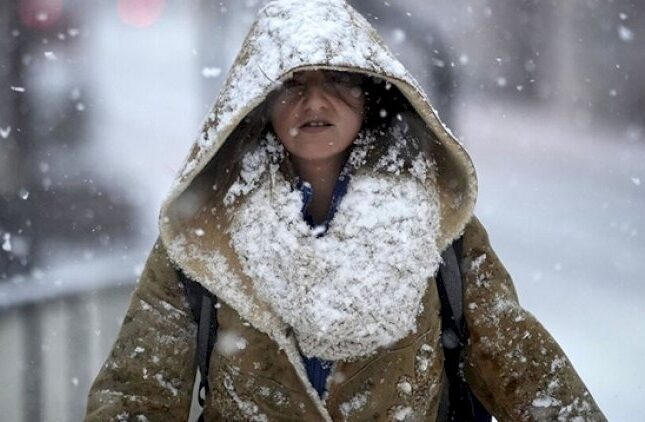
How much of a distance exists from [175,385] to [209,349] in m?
0.11

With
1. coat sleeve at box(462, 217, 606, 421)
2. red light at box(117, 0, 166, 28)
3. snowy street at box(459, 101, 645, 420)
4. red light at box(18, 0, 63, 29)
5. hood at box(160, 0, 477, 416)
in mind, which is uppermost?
red light at box(117, 0, 166, 28)

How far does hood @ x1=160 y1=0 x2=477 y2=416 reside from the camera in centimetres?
187

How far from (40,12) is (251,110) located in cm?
536

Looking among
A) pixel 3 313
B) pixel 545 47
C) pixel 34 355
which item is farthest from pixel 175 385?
pixel 545 47

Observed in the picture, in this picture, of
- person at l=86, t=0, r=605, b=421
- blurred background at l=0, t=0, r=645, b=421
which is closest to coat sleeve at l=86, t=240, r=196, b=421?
person at l=86, t=0, r=605, b=421

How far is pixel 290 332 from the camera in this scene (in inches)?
75.5

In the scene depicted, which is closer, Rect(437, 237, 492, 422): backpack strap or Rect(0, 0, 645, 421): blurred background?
Rect(437, 237, 492, 422): backpack strap

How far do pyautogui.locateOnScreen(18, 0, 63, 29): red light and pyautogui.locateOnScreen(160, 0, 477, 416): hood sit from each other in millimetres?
5059

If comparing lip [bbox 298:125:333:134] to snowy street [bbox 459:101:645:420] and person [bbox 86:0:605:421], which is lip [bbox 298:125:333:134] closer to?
person [bbox 86:0:605:421]

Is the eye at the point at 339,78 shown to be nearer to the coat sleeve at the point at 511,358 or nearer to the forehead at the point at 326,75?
the forehead at the point at 326,75

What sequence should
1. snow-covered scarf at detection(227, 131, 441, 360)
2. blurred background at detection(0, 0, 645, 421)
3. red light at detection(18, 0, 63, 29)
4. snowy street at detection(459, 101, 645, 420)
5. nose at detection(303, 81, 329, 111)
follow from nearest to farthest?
snow-covered scarf at detection(227, 131, 441, 360), nose at detection(303, 81, 329, 111), snowy street at detection(459, 101, 645, 420), blurred background at detection(0, 0, 645, 421), red light at detection(18, 0, 63, 29)

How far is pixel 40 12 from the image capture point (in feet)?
22.2

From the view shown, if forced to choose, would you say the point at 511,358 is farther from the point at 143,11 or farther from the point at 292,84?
the point at 143,11

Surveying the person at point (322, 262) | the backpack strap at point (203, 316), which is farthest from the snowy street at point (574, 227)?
the backpack strap at point (203, 316)
